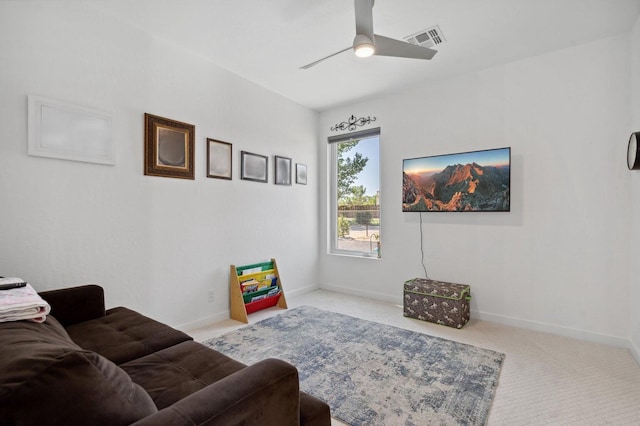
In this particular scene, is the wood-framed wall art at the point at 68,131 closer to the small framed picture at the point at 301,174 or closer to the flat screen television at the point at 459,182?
the small framed picture at the point at 301,174

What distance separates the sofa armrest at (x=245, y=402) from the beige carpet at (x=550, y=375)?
2.83ft

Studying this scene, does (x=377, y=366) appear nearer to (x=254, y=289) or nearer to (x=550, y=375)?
(x=550, y=375)

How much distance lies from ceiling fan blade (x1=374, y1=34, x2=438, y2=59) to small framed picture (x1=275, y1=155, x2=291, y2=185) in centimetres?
201

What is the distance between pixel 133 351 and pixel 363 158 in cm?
348

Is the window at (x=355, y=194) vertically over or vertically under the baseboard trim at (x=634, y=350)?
over

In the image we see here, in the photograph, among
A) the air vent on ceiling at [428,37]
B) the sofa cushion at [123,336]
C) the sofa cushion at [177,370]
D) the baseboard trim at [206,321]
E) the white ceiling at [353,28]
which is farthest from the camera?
the baseboard trim at [206,321]

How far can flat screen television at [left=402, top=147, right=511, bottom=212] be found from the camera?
10.1 feet

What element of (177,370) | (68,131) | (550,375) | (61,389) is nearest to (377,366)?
(550,375)

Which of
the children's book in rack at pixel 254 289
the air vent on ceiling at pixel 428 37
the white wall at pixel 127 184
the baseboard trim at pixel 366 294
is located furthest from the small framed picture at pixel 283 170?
the air vent on ceiling at pixel 428 37

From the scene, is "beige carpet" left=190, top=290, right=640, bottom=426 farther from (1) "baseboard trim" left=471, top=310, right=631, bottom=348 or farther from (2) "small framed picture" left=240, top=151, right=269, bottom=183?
(2) "small framed picture" left=240, top=151, right=269, bottom=183

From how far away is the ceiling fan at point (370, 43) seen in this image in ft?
6.22

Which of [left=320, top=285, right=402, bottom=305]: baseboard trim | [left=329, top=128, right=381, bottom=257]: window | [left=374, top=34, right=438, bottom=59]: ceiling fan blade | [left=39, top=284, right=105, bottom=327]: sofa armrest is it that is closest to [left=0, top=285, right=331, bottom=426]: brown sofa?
[left=39, top=284, right=105, bottom=327]: sofa armrest

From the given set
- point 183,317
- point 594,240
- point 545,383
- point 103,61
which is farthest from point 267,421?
point 594,240

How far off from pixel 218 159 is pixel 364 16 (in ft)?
6.53
